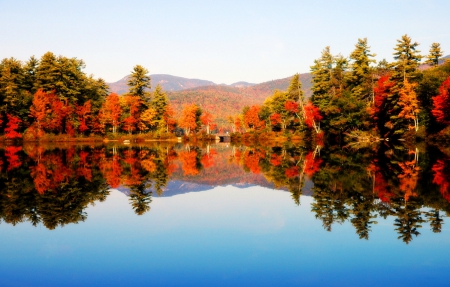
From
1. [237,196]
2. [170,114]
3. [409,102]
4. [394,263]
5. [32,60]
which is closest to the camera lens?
[394,263]

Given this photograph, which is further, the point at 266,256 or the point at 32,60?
the point at 32,60

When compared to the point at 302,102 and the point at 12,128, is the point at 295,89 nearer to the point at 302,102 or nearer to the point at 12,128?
the point at 302,102

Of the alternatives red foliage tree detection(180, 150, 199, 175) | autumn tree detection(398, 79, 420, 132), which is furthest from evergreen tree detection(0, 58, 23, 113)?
autumn tree detection(398, 79, 420, 132)

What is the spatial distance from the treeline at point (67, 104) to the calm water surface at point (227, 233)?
48830 millimetres

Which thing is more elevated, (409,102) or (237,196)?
(409,102)

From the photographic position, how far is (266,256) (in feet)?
21.5

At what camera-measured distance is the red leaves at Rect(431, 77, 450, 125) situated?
39.6 meters

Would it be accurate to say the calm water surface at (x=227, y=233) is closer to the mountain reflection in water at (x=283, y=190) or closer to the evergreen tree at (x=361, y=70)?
the mountain reflection in water at (x=283, y=190)

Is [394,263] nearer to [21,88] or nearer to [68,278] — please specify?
[68,278]

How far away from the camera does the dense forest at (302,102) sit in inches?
1735

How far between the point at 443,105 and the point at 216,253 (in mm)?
40784

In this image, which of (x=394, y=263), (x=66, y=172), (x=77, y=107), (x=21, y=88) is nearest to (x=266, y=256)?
(x=394, y=263)

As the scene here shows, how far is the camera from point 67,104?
62688 millimetres

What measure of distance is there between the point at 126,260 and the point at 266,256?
2.39m
